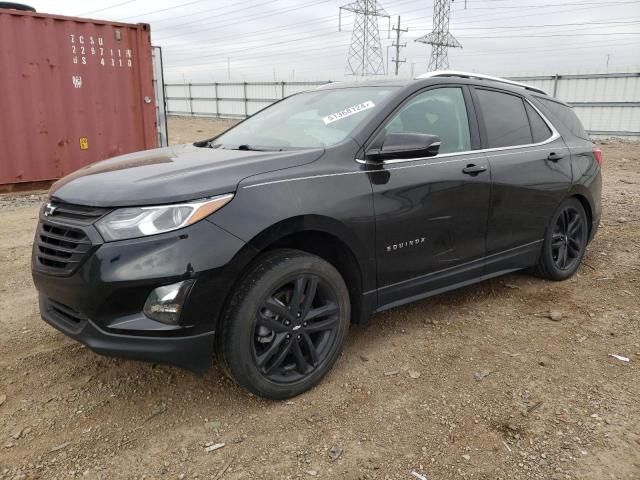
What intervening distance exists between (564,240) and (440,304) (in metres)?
1.29

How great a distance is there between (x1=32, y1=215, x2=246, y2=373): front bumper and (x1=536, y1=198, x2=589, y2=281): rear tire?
284 centimetres

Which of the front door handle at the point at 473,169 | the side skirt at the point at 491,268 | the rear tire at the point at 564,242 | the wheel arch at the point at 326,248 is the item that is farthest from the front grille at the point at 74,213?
the rear tire at the point at 564,242

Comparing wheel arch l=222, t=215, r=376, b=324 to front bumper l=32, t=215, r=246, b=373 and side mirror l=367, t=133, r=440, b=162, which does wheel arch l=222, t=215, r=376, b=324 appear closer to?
front bumper l=32, t=215, r=246, b=373

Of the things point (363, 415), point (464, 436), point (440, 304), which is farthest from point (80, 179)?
point (440, 304)

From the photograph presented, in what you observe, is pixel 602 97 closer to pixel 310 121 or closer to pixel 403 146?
pixel 310 121

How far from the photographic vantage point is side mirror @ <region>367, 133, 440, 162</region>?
2776mm

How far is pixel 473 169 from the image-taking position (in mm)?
3404

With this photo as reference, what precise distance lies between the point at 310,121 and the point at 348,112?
275 millimetres

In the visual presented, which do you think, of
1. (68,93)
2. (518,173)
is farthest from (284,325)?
(68,93)

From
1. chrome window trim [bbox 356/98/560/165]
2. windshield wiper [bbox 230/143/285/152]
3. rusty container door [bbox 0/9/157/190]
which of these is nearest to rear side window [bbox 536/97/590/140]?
chrome window trim [bbox 356/98/560/165]

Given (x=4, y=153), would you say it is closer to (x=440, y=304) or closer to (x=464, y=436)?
(x=440, y=304)

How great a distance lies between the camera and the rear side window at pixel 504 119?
3680 mm

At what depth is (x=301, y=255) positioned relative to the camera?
2.63 metres

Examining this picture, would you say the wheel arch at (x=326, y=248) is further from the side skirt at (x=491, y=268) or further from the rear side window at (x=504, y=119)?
the rear side window at (x=504, y=119)
